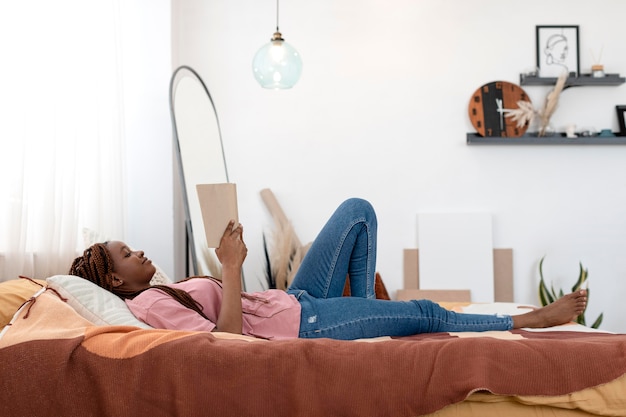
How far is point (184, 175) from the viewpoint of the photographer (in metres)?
3.66

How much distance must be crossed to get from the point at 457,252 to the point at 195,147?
167cm

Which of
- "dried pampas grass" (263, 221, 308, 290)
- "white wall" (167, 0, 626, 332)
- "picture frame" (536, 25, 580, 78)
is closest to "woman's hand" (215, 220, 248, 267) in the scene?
"dried pampas grass" (263, 221, 308, 290)

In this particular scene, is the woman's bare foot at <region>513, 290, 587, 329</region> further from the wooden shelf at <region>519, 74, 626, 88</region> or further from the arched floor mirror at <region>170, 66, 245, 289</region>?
the wooden shelf at <region>519, 74, 626, 88</region>

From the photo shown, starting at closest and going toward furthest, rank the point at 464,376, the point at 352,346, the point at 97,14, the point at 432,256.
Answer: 1. the point at 464,376
2. the point at 352,346
3. the point at 97,14
4. the point at 432,256

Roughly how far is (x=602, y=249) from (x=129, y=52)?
300cm

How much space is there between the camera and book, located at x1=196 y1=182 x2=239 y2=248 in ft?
7.06

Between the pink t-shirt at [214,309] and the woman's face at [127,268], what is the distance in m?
0.11

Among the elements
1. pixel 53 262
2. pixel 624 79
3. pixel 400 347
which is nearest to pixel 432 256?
pixel 624 79

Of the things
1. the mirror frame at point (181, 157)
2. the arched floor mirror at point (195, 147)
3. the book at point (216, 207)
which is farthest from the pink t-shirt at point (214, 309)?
the arched floor mirror at point (195, 147)

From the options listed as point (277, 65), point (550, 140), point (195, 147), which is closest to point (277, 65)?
point (277, 65)

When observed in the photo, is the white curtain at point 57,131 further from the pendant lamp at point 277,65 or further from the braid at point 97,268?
the pendant lamp at point 277,65

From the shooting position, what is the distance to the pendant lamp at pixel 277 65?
3803 mm

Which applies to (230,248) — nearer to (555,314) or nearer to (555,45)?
(555,314)

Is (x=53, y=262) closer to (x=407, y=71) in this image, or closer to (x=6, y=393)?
(x=6, y=393)
